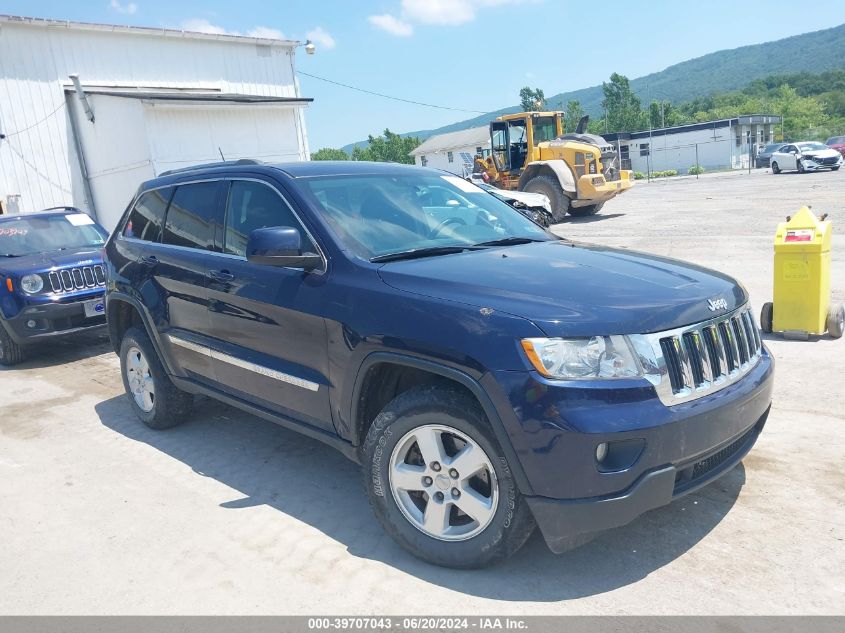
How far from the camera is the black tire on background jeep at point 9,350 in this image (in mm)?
7988

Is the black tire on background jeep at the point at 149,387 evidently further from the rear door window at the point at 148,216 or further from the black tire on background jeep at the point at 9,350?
the black tire on background jeep at the point at 9,350

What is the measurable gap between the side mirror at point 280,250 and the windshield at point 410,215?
8.9 inches

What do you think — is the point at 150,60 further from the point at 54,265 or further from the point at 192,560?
the point at 192,560

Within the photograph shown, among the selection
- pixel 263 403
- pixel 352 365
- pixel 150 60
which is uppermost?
pixel 150 60

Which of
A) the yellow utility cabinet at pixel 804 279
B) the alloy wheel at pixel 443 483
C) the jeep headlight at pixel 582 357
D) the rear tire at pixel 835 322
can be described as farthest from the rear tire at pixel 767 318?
the alloy wheel at pixel 443 483

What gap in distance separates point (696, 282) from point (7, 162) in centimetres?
1885

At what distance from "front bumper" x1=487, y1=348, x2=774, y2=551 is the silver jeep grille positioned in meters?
0.08

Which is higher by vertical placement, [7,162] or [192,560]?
[7,162]

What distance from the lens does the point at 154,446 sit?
509cm

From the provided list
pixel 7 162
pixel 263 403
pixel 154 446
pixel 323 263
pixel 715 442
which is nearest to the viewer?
pixel 715 442

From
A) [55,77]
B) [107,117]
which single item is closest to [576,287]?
A: [107,117]

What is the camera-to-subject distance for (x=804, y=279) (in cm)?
632
